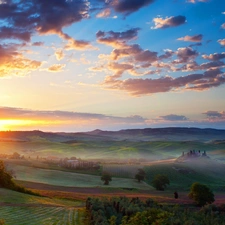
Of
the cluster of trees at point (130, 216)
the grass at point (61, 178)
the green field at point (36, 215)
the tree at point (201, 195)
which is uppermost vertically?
the cluster of trees at point (130, 216)

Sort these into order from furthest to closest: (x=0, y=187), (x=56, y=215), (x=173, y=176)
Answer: (x=173, y=176)
(x=0, y=187)
(x=56, y=215)

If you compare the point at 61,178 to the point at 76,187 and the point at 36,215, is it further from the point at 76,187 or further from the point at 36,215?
the point at 36,215

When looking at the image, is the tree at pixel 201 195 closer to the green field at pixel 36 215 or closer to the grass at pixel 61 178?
the green field at pixel 36 215

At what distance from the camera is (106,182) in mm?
98250

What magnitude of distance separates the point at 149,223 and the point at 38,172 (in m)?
96.2

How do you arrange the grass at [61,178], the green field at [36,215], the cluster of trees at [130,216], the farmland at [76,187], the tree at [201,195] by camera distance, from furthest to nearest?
the grass at [61,178] → the tree at [201,195] → the farmland at [76,187] → the green field at [36,215] → the cluster of trees at [130,216]

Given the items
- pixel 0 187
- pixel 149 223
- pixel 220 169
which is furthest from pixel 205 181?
pixel 149 223

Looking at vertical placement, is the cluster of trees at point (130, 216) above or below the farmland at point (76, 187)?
above

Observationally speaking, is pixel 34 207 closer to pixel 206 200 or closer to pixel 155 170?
pixel 206 200

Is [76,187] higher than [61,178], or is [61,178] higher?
[61,178]

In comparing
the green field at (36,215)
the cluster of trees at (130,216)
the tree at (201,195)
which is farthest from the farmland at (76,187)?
the cluster of trees at (130,216)

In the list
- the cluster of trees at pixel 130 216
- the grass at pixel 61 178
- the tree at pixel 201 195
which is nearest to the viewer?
the cluster of trees at pixel 130 216

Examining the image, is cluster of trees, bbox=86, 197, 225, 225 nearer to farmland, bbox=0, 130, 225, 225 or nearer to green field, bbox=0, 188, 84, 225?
green field, bbox=0, 188, 84, 225

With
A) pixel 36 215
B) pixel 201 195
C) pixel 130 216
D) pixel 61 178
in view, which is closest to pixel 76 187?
pixel 61 178
